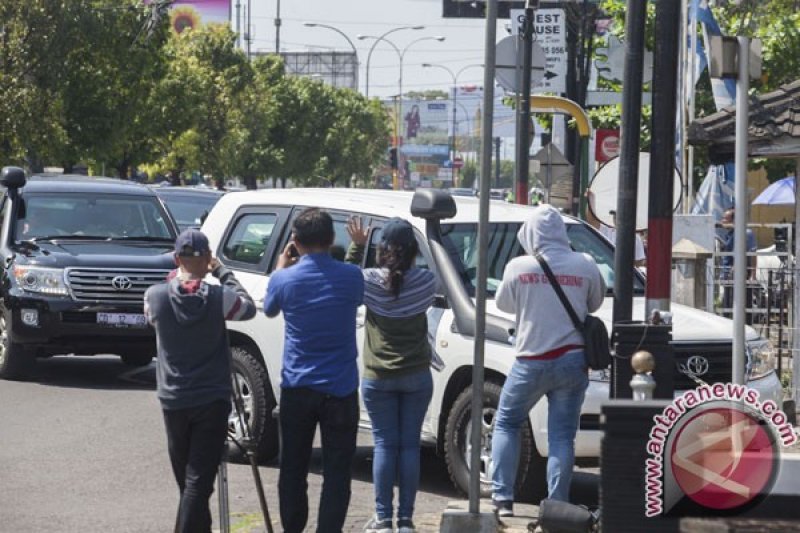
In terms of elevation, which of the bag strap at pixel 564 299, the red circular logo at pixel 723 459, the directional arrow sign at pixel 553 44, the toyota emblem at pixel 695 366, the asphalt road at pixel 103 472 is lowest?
the asphalt road at pixel 103 472

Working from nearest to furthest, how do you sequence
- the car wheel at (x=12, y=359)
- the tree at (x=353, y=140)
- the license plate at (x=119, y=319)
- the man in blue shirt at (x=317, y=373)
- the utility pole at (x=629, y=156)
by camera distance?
the man in blue shirt at (x=317, y=373) < the utility pole at (x=629, y=156) < the license plate at (x=119, y=319) < the car wheel at (x=12, y=359) < the tree at (x=353, y=140)

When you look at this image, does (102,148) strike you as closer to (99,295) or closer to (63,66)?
(63,66)

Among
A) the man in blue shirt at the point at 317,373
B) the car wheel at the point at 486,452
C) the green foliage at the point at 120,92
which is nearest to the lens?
the man in blue shirt at the point at 317,373

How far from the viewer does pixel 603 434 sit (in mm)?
5199

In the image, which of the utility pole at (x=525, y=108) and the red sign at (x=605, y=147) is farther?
the utility pole at (x=525, y=108)

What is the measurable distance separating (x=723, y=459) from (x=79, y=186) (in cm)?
1236

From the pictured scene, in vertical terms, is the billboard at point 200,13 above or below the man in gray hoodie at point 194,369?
above

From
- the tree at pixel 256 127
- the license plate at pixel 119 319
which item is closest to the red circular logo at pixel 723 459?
the license plate at pixel 119 319

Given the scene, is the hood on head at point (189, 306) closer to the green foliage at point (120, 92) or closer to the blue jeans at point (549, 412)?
the blue jeans at point (549, 412)

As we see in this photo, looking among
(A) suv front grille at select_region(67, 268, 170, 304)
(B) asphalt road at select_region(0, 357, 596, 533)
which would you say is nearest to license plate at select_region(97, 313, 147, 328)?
(A) suv front grille at select_region(67, 268, 170, 304)

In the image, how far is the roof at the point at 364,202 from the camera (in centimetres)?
1074

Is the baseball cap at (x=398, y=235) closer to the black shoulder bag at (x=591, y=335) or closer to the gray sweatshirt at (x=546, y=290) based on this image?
the gray sweatshirt at (x=546, y=290)

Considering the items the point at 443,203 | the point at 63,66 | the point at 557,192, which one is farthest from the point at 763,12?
the point at 443,203

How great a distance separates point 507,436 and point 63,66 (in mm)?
28307
